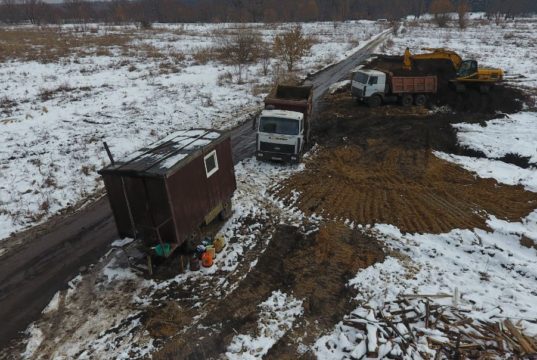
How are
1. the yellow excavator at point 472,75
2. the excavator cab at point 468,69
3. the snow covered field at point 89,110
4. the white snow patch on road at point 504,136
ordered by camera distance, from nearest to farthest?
the snow covered field at point 89,110 < the white snow patch on road at point 504,136 < the yellow excavator at point 472,75 < the excavator cab at point 468,69

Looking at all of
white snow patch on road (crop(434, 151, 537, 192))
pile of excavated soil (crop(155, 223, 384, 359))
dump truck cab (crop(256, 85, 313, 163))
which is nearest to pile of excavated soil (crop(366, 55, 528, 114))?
white snow patch on road (crop(434, 151, 537, 192))

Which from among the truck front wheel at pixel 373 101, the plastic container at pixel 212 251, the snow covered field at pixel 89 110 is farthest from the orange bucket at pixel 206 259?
the truck front wheel at pixel 373 101

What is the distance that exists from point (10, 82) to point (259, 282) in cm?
3131

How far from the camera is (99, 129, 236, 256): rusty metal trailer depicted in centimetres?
929

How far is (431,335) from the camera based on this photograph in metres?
7.82

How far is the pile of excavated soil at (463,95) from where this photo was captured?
24.4 meters

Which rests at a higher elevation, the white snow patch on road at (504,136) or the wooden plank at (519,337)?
the white snow patch on road at (504,136)

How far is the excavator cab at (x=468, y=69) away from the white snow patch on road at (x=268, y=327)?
81.0 feet

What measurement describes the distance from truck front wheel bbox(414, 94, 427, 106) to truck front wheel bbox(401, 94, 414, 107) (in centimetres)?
31

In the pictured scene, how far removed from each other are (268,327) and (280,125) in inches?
381

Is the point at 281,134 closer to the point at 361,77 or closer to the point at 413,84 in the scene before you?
the point at 361,77

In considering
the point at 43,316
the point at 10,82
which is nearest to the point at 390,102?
the point at 43,316

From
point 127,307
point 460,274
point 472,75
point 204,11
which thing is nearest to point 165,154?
point 127,307

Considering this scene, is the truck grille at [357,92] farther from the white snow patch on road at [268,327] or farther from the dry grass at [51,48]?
the dry grass at [51,48]
